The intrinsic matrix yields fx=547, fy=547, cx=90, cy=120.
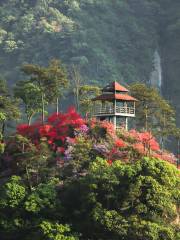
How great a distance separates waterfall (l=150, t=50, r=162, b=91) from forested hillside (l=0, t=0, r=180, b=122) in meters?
1.04

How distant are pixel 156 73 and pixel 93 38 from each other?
717 inches

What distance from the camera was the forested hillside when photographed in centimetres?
13125

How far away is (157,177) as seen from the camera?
147ft

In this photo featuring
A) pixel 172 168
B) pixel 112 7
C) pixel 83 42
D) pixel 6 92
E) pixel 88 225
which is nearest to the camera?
pixel 88 225

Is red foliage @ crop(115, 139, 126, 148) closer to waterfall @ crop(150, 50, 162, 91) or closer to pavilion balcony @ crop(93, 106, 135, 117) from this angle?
pavilion balcony @ crop(93, 106, 135, 117)

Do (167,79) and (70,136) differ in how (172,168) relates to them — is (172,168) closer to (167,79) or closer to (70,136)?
(70,136)

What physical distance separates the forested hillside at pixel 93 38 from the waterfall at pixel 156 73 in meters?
1.04

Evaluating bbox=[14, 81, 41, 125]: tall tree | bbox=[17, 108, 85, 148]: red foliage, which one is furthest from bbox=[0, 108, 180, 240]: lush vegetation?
bbox=[14, 81, 41, 125]: tall tree

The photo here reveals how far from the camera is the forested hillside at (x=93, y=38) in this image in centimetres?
13125

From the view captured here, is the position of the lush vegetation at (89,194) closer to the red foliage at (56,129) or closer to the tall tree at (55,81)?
the red foliage at (56,129)

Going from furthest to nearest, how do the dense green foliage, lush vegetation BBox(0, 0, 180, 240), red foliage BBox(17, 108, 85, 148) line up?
red foliage BBox(17, 108, 85, 148)
lush vegetation BBox(0, 0, 180, 240)
the dense green foliage

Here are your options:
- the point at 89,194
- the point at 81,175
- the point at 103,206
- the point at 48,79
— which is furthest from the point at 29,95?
the point at 103,206

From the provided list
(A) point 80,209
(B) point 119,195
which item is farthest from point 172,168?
(A) point 80,209

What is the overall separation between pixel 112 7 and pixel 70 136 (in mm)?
102349
